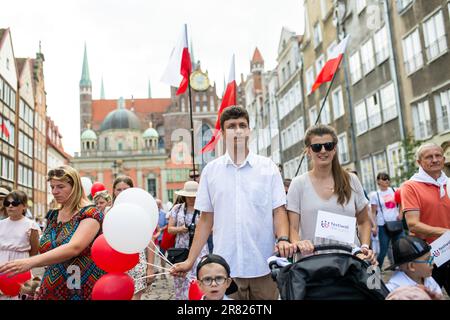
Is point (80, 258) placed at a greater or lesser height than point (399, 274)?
greater

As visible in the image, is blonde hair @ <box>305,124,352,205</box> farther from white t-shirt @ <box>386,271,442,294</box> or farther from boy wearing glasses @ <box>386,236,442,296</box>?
white t-shirt @ <box>386,271,442,294</box>

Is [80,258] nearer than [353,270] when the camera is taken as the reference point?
No

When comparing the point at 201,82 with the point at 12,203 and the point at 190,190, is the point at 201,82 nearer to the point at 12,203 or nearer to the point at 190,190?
the point at 190,190

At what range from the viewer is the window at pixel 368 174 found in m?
22.6

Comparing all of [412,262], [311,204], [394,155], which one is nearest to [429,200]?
[412,262]

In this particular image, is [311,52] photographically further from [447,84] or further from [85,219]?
[85,219]

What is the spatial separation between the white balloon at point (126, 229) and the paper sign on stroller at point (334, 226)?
122 centimetres

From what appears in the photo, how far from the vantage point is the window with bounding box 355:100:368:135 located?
22950mm

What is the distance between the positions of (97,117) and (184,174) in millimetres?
33290

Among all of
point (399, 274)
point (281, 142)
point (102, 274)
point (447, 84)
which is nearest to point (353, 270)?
point (399, 274)

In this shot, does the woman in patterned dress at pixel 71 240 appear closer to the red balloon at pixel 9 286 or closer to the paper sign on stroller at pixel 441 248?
the red balloon at pixel 9 286

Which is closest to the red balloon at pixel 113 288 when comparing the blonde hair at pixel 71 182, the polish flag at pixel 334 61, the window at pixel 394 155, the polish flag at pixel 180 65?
the blonde hair at pixel 71 182

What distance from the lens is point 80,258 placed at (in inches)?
136
